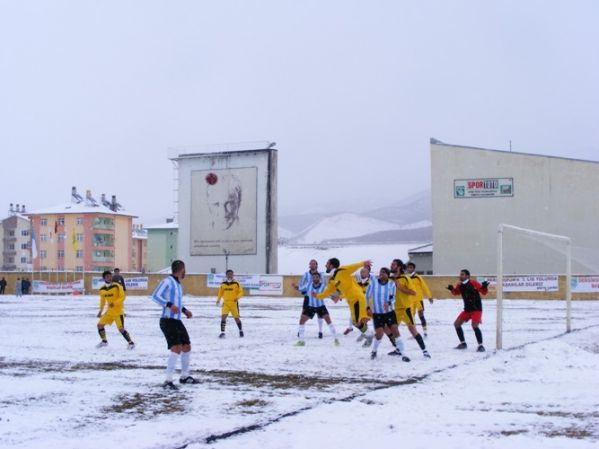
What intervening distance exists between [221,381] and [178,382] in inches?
26.6

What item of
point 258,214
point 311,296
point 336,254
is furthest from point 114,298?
point 336,254

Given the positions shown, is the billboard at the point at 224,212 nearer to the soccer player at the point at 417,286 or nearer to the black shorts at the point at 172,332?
the soccer player at the point at 417,286

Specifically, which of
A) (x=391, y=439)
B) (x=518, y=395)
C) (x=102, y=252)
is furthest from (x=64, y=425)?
(x=102, y=252)

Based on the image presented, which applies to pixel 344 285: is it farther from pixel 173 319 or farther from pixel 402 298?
pixel 173 319

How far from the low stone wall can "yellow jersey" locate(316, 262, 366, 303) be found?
27789 mm

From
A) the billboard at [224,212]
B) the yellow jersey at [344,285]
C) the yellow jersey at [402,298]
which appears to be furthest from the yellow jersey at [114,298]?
the billboard at [224,212]

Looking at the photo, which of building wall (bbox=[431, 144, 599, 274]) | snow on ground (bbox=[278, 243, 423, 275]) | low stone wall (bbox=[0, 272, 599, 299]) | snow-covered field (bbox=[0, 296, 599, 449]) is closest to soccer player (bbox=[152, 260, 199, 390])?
snow-covered field (bbox=[0, 296, 599, 449])

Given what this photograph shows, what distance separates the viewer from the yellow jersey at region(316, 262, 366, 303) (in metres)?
17.5

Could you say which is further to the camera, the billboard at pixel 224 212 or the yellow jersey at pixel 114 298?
the billboard at pixel 224 212

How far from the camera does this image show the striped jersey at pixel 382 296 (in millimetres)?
14773

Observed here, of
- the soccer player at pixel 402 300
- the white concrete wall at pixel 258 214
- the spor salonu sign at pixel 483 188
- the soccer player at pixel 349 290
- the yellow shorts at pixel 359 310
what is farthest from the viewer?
the white concrete wall at pixel 258 214

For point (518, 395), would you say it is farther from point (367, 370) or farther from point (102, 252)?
point (102, 252)

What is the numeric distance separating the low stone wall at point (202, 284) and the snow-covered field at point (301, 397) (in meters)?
26.9

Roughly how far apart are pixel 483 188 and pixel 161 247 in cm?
6921
